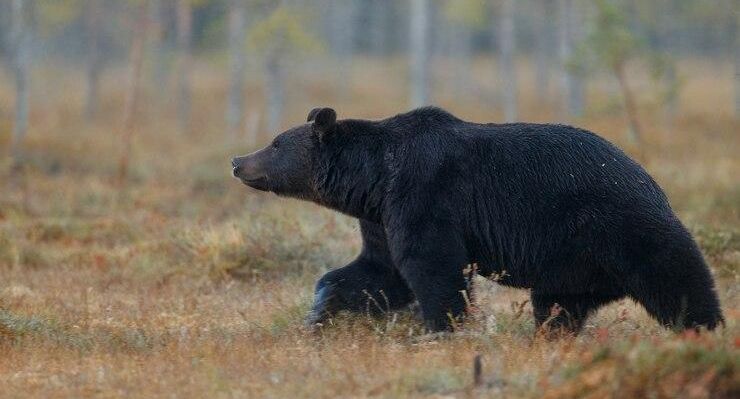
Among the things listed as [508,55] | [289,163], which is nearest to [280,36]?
[508,55]

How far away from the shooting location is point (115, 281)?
11422mm

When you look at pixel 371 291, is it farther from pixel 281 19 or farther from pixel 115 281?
pixel 281 19

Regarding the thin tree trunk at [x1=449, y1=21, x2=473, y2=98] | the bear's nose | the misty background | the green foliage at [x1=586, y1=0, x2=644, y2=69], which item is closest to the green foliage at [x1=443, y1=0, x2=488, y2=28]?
the misty background

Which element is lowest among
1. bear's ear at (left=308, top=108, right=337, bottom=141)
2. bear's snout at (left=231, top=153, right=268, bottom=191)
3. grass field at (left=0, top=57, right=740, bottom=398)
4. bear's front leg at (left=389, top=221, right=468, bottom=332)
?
grass field at (left=0, top=57, right=740, bottom=398)

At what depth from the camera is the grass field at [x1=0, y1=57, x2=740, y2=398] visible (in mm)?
6078

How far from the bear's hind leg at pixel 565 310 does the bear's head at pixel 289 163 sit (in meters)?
2.00

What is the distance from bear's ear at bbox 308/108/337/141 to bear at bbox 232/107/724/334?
0.4 inches

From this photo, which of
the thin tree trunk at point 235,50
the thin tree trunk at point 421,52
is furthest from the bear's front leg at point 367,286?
the thin tree trunk at point 235,50

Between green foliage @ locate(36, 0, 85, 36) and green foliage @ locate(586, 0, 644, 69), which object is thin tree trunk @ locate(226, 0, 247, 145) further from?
green foliage @ locate(586, 0, 644, 69)

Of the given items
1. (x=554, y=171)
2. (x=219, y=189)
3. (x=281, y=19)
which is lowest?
(x=219, y=189)

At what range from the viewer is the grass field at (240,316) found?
6.08 metres

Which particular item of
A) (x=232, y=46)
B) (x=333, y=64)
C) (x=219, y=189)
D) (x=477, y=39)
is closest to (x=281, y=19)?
(x=232, y=46)

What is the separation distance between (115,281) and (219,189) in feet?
30.7

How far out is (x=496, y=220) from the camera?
7809 mm
